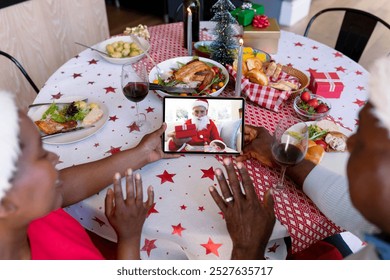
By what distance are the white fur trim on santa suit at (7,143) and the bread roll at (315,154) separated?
2.77 ft

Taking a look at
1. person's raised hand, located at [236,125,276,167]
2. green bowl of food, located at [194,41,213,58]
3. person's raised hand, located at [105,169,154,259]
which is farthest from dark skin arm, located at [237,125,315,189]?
green bowl of food, located at [194,41,213,58]

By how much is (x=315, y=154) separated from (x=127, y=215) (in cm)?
63

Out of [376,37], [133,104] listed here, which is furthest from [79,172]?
[376,37]

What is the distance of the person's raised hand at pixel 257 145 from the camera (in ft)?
3.52

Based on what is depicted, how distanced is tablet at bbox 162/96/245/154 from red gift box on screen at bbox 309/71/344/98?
421 mm

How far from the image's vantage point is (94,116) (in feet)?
4.13

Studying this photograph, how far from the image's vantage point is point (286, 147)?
0.99m

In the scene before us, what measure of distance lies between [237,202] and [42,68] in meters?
2.11

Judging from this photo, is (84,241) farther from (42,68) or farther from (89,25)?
(89,25)

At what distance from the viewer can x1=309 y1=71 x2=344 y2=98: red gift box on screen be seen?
1342mm

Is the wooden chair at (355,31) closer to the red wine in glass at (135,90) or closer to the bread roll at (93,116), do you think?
the red wine in glass at (135,90)

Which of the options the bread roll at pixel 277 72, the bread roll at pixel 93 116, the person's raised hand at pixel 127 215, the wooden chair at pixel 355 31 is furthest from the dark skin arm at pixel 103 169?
the wooden chair at pixel 355 31

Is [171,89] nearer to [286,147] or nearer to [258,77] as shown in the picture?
[258,77]

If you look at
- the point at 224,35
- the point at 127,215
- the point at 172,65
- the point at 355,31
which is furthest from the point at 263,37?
the point at 127,215
